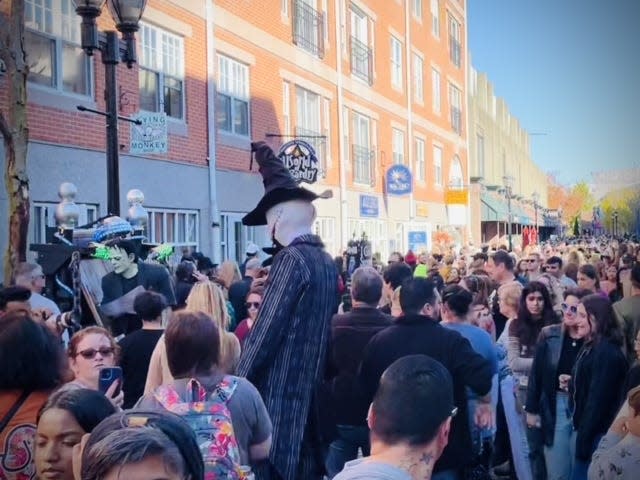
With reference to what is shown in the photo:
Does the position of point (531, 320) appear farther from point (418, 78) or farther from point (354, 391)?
point (418, 78)

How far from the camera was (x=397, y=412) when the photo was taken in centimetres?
271

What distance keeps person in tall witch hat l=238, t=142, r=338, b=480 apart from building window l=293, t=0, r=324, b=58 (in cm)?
1591

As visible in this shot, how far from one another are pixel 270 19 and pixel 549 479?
1425 centimetres

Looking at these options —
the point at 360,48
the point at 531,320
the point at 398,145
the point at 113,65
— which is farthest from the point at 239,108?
the point at 398,145

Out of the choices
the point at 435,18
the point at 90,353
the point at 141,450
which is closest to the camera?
the point at 141,450

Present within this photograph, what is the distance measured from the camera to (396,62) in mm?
27609

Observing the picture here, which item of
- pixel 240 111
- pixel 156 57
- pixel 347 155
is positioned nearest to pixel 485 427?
pixel 156 57

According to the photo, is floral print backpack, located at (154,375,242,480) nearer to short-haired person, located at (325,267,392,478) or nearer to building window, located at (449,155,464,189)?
short-haired person, located at (325,267,392,478)

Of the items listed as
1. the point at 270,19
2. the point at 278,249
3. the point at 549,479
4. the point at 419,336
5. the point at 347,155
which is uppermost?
the point at 270,19

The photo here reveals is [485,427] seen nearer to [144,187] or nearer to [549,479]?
[549,479]

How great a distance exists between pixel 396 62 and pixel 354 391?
23178 millimetres

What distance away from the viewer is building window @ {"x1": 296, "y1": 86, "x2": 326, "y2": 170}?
65.3 ft

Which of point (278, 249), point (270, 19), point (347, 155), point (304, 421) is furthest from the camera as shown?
point (347, 155)

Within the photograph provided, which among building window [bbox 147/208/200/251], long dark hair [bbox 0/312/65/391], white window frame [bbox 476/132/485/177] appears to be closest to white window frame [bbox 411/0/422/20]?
white window frame [bbox 476/132/485/177]
